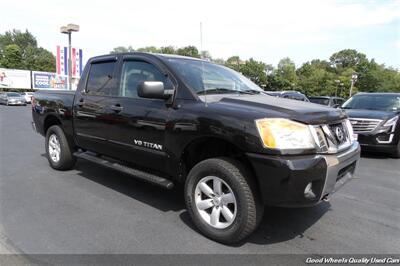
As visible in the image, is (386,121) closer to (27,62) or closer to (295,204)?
(295,204)

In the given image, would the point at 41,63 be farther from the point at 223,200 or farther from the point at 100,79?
the point at 223,200

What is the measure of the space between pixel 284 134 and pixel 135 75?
89.8 inches

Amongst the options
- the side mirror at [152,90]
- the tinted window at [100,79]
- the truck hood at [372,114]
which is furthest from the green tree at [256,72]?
the side mirror at [152,90]

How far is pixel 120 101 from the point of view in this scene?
4.37 metres

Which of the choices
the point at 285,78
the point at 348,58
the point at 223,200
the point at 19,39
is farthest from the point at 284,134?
the point at 19,39

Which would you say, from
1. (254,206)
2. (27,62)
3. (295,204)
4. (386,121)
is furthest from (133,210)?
(27,62)

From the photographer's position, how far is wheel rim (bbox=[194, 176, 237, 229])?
3.27m

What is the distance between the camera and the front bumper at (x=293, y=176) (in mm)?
2902

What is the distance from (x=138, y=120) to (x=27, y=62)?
292 feet

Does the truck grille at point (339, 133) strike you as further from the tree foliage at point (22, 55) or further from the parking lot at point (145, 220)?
the tree foliage at point (22, 55)

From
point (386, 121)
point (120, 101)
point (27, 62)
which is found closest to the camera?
point (120, 101)

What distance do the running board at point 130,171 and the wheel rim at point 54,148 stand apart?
25.1 inches

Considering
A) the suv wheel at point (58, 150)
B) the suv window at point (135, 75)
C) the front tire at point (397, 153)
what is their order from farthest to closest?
1. the front tire at point (397, 153)
2. the suv wheel at point (58, 150)
3. the suv window at point (135, 75)

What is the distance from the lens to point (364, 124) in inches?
307
